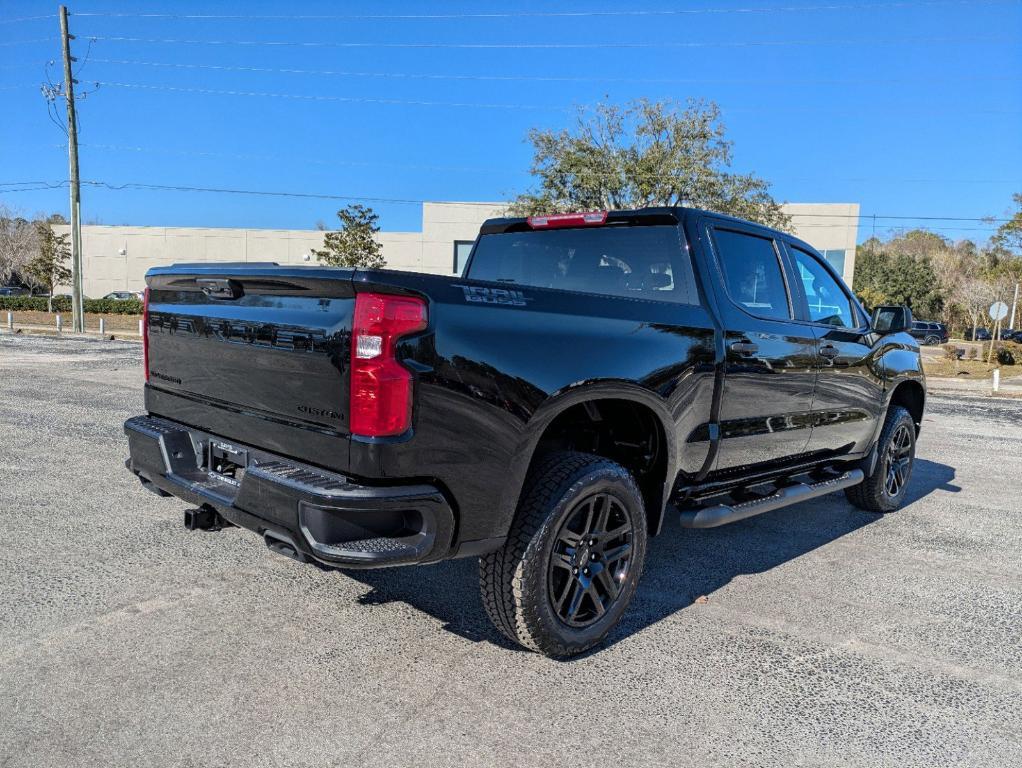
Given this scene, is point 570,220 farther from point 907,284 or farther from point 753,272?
point 907,284

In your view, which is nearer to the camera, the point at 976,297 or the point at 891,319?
the point at 891,319

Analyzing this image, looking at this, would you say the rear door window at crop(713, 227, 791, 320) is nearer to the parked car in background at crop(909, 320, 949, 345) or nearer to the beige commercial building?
the beige commercial building

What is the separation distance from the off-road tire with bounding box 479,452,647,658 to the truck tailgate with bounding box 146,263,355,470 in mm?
802

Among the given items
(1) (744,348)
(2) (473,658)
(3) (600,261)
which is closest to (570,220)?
(3) (600,261)

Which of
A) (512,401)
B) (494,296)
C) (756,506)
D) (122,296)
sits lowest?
(756,506)

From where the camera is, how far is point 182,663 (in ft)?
10.1

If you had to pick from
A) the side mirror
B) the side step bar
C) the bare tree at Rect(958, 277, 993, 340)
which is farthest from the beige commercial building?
the side step bar

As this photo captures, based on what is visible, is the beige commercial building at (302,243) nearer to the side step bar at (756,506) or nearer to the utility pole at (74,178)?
the utility pole at (74,178)

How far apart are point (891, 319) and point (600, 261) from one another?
250 cm

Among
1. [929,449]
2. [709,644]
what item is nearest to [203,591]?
[709,644]

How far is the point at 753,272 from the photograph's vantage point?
14.4 feet

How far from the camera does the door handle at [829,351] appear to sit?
476cm

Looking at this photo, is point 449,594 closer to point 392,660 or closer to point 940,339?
point 392,660

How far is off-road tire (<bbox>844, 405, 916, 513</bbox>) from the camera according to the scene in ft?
18.8
